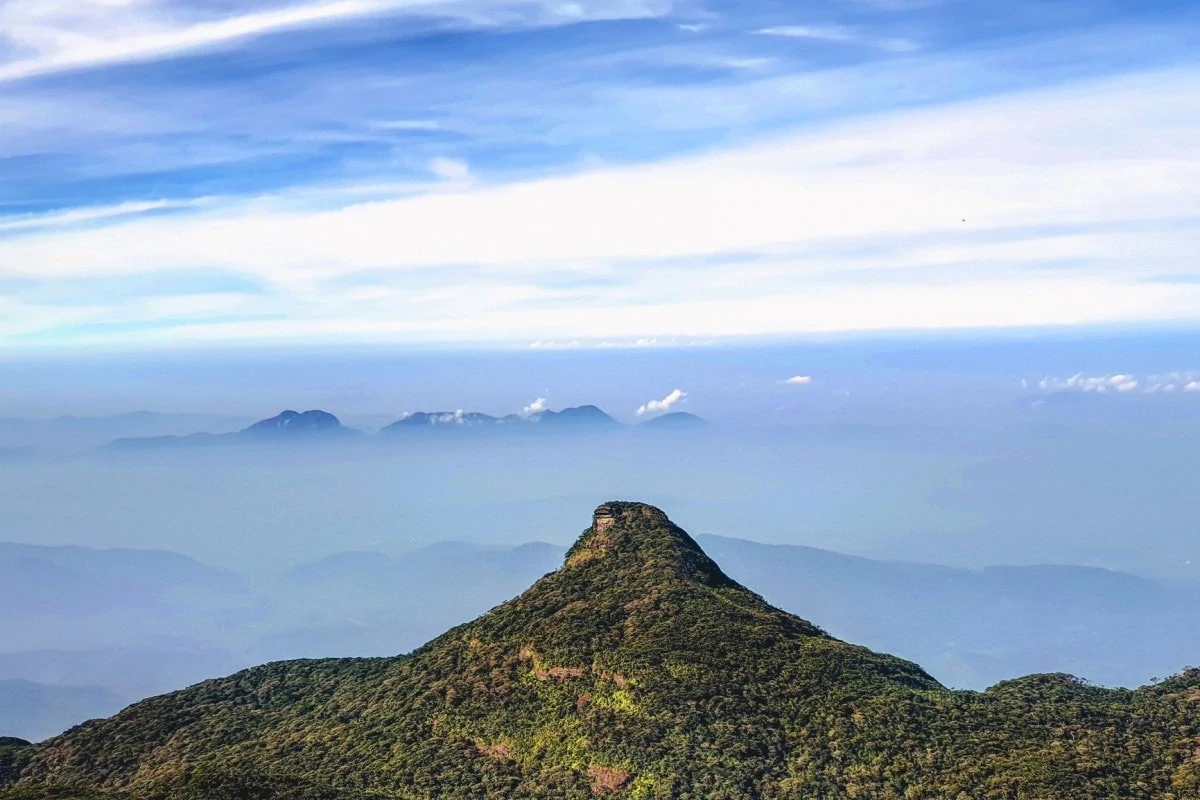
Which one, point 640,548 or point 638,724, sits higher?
point 640,548

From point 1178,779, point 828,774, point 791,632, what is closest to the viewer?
point 1178,779

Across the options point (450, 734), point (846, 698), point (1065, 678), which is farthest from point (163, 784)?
point (1065, 678)

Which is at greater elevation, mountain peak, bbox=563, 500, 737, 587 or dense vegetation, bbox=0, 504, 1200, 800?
mountain peak, bbox=563, 500, 737, 587

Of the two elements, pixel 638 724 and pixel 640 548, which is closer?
pixel 638 724

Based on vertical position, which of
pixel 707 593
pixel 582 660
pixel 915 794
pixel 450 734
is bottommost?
pixel 915 794

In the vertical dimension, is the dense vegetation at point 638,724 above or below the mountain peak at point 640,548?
below

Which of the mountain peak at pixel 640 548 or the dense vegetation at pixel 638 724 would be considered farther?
the mountain peak at pixel 640 548

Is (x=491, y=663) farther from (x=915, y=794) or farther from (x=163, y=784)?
(x=915, y=794)

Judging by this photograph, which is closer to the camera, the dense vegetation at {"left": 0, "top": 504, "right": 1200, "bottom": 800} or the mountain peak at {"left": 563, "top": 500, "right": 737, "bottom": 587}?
the dense vegetation at {"left": 0, "top": 504, "right": 1200, "bottom": 800}
